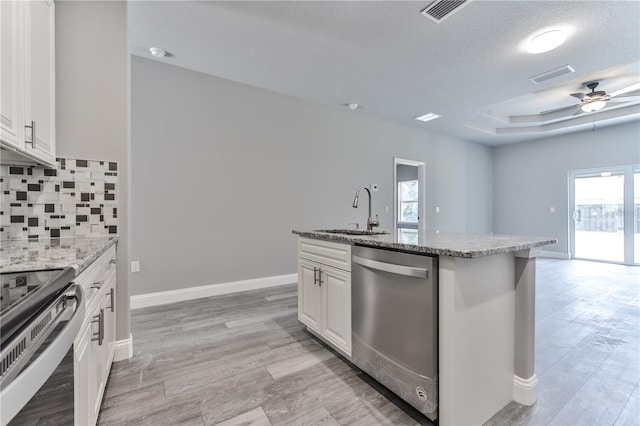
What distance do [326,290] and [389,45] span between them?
8.28ft

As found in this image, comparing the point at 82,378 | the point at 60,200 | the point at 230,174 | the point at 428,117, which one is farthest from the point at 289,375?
the point at 428,117

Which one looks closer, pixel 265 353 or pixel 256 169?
pixel 265 353

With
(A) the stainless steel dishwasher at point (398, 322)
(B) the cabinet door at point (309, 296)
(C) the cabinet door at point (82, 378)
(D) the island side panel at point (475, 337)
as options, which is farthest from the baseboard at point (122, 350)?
(D) the island side panel at point (475, 337)

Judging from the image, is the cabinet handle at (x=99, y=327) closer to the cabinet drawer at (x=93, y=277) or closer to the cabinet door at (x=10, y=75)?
the cabinet drawer at (x=93, y=277)

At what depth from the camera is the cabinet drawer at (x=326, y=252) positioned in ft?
6.29

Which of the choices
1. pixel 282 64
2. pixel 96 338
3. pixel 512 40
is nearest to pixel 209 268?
pixel 96 338

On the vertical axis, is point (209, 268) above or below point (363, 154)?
below

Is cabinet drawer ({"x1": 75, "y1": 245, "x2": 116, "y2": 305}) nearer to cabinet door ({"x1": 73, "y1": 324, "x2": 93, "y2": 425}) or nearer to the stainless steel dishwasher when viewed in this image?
cabinet door ({"x1": 73, "y1": 324, "x2": 93, "y2": 425})

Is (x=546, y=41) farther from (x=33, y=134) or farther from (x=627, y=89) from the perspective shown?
(x=33, y=134)

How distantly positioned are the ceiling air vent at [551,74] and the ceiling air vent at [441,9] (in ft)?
6.49

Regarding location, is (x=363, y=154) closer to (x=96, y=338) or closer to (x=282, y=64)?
(x=282, y=64)

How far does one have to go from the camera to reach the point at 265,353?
6.98 feet

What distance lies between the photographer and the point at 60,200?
1.91 meters

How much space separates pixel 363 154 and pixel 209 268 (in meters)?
3.20
